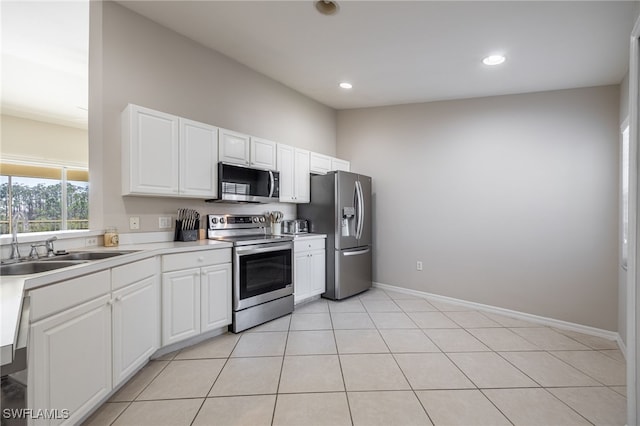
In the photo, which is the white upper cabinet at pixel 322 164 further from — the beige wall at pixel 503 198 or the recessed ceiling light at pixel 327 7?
the recessed ceiling light at pixel 327 7

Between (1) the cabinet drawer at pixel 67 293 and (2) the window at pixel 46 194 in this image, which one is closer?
(1) the cabinet drawer at pixel 67 293

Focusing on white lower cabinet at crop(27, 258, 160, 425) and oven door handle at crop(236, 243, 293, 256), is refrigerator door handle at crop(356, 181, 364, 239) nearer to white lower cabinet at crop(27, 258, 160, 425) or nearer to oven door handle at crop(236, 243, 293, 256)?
oven door handle at crop(236, 243, 293, 256)

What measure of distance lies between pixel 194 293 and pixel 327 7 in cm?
266

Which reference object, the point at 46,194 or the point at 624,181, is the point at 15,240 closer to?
the point at 46,194

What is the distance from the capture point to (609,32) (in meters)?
2.40

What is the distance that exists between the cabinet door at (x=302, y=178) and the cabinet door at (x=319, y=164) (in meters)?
0.09

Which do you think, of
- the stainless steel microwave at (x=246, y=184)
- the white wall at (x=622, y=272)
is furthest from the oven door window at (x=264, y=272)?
the white wall at (x=622, y=272)

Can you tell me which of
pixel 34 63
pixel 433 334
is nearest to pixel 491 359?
pixel 433 334

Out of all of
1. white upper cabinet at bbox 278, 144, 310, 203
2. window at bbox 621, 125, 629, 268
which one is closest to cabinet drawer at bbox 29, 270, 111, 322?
white upper cabinet at bbox 278, 144, 310, 203

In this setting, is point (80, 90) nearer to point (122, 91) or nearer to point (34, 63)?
point (34, 63)

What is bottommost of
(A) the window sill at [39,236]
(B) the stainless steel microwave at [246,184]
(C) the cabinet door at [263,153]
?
(A) the window sill at [39,236]

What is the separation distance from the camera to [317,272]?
3.83m

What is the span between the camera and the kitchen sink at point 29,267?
5.40 ft

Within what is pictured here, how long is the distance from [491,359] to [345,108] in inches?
156
